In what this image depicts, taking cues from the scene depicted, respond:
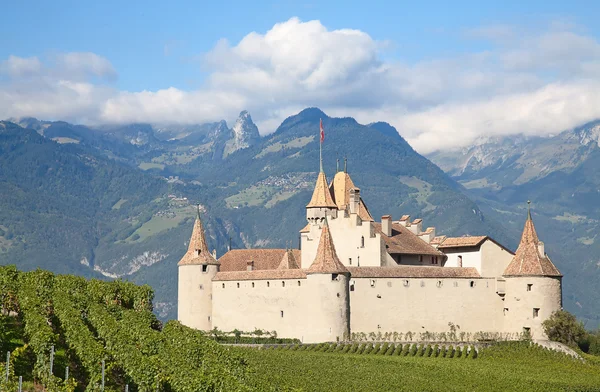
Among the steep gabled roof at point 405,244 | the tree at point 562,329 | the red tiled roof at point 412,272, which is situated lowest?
the tree at point 562,329

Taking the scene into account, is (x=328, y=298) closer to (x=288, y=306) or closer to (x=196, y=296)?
(x=288, y=306)

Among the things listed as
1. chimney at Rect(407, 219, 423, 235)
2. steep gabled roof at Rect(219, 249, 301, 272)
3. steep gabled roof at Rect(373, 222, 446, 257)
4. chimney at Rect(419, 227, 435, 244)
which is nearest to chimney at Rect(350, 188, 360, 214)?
steep gabled roof at Rect(373, 222, 446, 257)

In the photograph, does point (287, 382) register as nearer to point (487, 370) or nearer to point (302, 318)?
point (487, 370)

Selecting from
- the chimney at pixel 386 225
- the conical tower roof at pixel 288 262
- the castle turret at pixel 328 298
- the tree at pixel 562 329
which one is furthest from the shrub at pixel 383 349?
the conical tower roof at pixel 288 262

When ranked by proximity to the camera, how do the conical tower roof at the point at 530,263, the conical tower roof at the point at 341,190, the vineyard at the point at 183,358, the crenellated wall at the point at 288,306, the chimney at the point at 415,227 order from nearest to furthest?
the vineyard at the point at 183,358 < the crenellated wall at the point at 288,306 < the conical tower roof at the point at 530,263 < the chimney at the point at 415,227 < the conical tower roof at the point at 341,190

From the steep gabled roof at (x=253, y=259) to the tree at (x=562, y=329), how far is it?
76.4 feet

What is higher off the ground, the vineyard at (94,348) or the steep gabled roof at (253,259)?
the steep gabled roof at (253,259)

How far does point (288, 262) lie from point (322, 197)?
22.8 ft

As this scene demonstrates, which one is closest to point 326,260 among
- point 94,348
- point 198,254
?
point 198,254

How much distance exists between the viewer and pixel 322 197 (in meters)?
102

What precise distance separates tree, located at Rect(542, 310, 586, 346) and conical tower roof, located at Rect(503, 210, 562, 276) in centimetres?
362

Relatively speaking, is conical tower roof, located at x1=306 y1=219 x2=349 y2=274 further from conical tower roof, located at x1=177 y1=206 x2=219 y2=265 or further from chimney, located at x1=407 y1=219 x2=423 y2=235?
chimney, located at x1=407 y1=219 x2=423 y2=235

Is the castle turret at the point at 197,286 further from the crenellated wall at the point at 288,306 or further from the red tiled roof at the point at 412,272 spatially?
the red tiled roof at the point at 412,272

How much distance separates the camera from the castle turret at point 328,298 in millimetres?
87938
